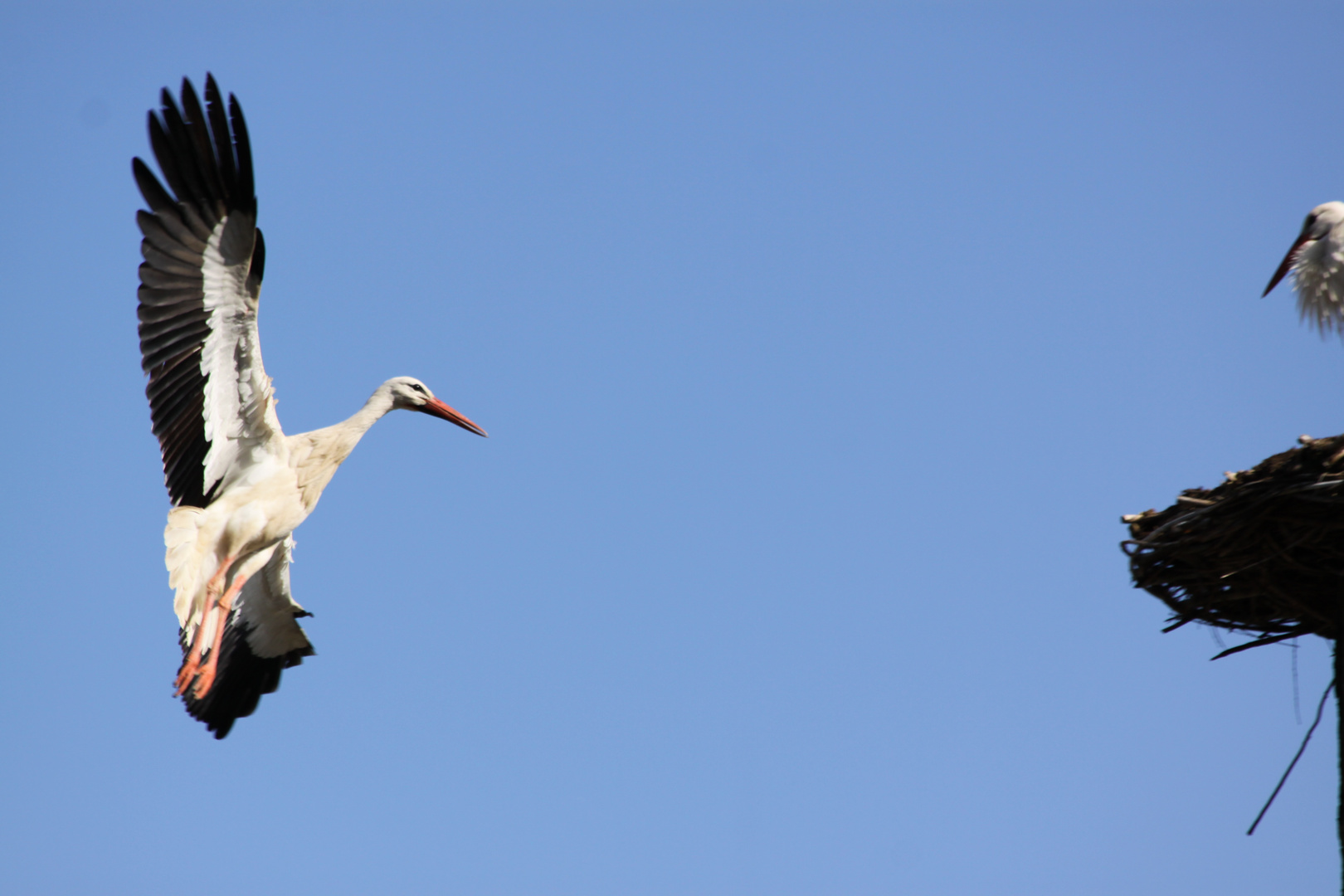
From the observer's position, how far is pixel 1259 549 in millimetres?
5188

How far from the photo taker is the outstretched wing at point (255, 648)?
7.84m

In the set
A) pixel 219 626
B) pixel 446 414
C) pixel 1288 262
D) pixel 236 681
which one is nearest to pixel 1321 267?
pixel 1288 262

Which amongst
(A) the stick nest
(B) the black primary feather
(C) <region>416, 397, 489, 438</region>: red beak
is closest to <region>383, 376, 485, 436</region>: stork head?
(C) <region>416, 397, 489, 438</region>: red beak

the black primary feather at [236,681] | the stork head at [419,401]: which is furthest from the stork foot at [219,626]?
the stork head at [419,401]

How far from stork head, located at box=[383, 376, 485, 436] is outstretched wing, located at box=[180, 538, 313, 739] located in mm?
1115

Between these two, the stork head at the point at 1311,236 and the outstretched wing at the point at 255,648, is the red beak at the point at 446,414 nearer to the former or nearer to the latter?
the outstretched wing at the point at 255,648

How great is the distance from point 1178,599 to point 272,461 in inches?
187

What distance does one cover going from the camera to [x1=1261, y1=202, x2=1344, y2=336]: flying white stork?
274 inches

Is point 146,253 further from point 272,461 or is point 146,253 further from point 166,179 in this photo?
point 272,461

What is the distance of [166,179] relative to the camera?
6.09 meters

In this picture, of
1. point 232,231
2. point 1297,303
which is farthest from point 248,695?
point 1297,303

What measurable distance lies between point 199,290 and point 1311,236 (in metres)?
6.17

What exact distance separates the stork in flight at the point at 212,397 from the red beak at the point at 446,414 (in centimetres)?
29

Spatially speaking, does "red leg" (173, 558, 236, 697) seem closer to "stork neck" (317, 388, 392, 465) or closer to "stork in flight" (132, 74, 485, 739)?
"stork in flight" (132, 74, 485, 739)
